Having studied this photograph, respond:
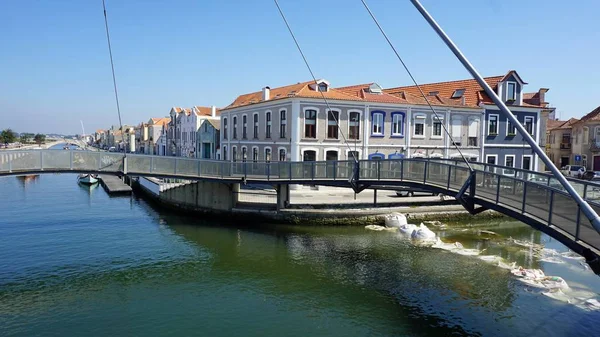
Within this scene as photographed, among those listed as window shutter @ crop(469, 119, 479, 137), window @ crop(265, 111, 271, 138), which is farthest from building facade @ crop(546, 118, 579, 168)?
window @ crop(265, 111, 271, 138)

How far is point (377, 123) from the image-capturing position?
34.1 m

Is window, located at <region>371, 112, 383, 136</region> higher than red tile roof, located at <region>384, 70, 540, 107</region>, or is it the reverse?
red tile roof, located at <region>384, 70, 540, 107</region>

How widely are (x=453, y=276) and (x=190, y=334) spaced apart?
35.5 feet

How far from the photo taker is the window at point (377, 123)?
33.9m

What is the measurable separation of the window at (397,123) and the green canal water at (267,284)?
968cm

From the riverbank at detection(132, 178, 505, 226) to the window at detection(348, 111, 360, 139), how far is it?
18.3 ft

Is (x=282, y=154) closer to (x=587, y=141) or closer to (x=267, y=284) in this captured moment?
(x=267, y=284)

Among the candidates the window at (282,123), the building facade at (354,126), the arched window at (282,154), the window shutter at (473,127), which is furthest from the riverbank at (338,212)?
the window shutter at (473,127)

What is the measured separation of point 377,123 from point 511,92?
13.2m

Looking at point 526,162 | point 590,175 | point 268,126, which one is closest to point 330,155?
point 268,126

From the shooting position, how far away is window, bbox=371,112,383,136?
111 ft

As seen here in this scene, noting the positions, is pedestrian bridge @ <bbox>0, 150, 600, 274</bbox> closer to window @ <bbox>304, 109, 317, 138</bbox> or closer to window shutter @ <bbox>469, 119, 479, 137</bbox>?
window @ <bbox>304, 109, 317, 138</bbox>

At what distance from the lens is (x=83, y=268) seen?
1895cm

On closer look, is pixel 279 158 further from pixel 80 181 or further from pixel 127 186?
pixel 80 181
